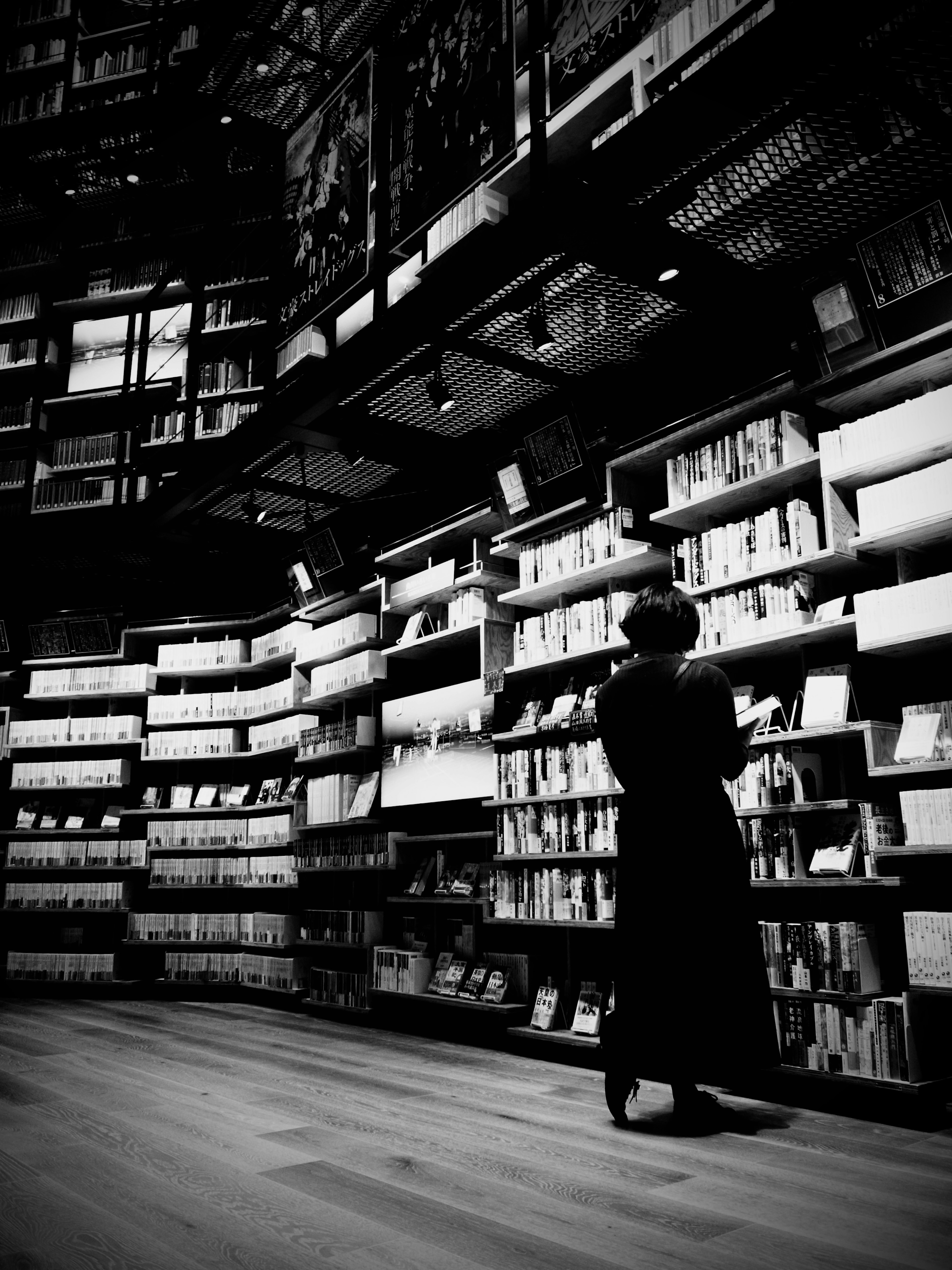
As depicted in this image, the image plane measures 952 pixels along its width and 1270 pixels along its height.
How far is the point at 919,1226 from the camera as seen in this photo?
1.91 m

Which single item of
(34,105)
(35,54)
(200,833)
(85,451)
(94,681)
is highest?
(35,54)

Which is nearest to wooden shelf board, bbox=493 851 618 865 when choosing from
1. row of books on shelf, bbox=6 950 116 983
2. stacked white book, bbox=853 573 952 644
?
stacked white book, bbox=853 573 952 644

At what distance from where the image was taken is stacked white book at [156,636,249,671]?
700cm

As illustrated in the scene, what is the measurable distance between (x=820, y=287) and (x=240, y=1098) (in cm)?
350

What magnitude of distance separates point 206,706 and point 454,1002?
3349 mm

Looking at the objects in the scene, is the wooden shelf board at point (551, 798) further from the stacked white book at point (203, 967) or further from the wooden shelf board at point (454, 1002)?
the stacked white book at point (203, 967)

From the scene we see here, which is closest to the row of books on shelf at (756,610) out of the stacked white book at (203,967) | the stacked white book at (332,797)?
the stacked white book at (332,797)

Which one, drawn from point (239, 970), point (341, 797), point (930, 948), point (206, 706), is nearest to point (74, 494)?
point (206, 706)

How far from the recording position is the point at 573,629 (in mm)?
4383

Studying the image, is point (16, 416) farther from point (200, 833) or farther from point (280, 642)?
point (200, 833)

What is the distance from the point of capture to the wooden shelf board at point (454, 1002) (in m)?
4.30

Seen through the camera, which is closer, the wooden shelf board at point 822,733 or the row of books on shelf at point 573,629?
the wooden shelf board at point 822,733

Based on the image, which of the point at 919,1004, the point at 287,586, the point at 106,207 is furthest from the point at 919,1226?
the point at 106,207

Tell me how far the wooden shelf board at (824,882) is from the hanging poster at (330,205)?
3.12 metres
